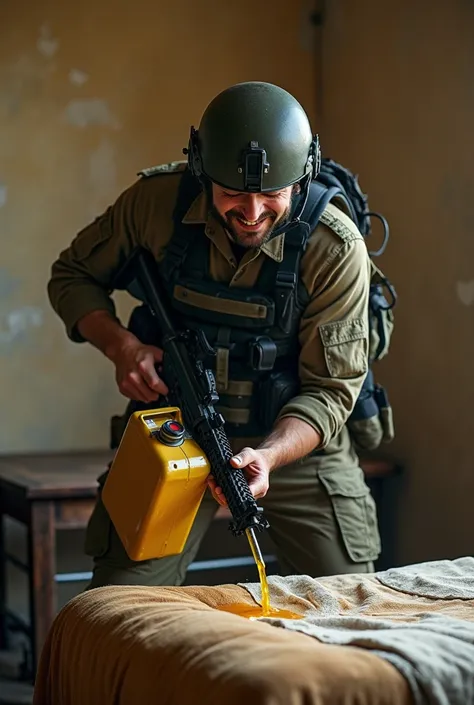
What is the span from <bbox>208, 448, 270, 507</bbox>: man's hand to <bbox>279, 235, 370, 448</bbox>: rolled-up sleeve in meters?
0.26

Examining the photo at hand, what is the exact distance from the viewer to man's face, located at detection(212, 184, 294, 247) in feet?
6.84

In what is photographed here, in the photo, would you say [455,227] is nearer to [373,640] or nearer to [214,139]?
[214,139]

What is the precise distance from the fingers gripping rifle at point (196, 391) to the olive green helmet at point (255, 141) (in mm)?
301

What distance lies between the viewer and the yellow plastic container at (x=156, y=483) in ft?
6.12

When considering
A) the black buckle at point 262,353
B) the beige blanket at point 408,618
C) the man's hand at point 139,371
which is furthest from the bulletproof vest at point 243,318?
the beige blanket at point 408,618

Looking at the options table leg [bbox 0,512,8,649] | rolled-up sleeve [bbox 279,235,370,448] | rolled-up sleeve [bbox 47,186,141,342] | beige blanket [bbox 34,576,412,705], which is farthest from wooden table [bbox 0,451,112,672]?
beige blanket [bbox 34,576,412,705]

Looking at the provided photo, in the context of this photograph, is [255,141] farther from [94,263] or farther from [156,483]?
[156,483]

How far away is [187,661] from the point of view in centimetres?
142

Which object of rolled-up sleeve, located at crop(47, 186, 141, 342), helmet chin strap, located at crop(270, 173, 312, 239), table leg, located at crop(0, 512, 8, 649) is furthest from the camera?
table leg, located at crop(0, 512, 8, 649)

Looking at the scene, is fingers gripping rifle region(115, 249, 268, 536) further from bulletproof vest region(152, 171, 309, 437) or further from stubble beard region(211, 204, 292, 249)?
stubble beard region(211, 204, 292, 249)

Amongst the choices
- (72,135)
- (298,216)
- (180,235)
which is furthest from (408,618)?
(72,135)

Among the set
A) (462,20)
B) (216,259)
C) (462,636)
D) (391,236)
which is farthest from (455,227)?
(462,636)

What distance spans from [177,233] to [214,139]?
254 millimetres

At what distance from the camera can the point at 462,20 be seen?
304 centimetres
